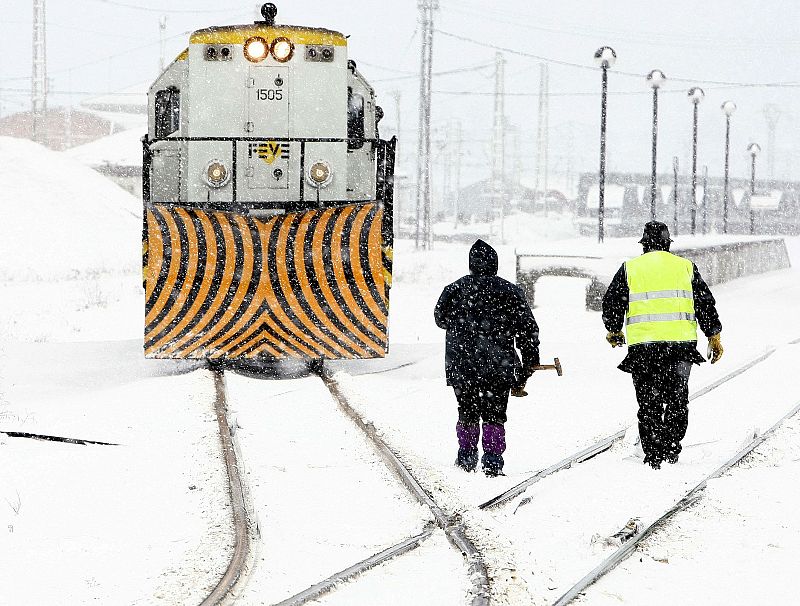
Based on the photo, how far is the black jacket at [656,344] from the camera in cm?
746

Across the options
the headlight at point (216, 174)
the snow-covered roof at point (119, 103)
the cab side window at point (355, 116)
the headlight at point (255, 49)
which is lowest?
the headlight at point (216, 174)

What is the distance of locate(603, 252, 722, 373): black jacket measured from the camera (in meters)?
7.46

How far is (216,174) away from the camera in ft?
36.7

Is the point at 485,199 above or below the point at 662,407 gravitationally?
above

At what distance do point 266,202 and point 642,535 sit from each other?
21.7ft

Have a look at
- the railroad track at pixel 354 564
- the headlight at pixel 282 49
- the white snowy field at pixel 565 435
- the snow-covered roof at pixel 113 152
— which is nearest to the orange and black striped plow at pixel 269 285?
the white snowy field at pixel 565 435

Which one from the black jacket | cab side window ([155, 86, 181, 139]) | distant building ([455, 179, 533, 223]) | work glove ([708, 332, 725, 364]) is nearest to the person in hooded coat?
the black jacket

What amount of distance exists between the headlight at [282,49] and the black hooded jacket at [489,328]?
16.7 ft

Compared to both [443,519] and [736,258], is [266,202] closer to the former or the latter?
[443,519]

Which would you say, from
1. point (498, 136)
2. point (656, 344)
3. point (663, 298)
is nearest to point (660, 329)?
point (656, 344)

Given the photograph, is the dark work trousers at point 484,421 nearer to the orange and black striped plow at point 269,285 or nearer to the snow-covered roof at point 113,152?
the orange and black striped plow at point 269,285

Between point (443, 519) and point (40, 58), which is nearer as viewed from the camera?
point (443, 519)

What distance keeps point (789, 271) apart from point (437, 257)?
1253cm

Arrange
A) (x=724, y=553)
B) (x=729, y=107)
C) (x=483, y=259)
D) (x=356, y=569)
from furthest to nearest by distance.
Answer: (x=729, y=107), (x=483, y=259), (x=724, y=553), (x=356, y=569)
